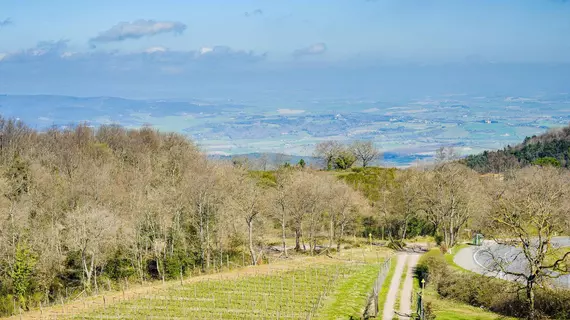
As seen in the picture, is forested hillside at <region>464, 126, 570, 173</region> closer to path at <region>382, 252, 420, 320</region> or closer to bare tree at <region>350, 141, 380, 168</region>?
bare tree at <region>350, 141, 380, 168</region>

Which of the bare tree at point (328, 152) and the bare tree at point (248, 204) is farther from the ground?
the bare tree at point (328, 152)

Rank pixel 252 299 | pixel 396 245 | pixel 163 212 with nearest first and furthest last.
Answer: pixel 252 299 → pixel 163 212 → pixel 396 245

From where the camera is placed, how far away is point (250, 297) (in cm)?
3784

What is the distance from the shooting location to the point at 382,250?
59.3m

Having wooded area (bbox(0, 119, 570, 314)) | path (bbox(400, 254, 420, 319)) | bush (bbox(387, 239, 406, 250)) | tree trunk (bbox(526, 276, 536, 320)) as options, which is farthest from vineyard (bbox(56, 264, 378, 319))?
bush (bbox(387, 239, 406, 250))

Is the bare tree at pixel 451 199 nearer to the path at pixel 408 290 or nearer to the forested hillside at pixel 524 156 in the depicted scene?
the path at pixel 408 290

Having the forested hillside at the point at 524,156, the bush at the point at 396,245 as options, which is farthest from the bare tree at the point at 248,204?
the forested hillside at the point at 524,156

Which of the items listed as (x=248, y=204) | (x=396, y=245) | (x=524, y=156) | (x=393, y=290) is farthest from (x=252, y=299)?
(x=524, y=156)

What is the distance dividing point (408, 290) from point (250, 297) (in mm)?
11715

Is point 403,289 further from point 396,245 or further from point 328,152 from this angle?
point 328,152

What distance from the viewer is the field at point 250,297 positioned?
34.2 metres

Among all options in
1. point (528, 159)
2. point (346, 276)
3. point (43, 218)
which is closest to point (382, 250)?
→ point (346, 276)

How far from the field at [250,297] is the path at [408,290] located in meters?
2.53

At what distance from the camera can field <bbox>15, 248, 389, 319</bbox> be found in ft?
112
